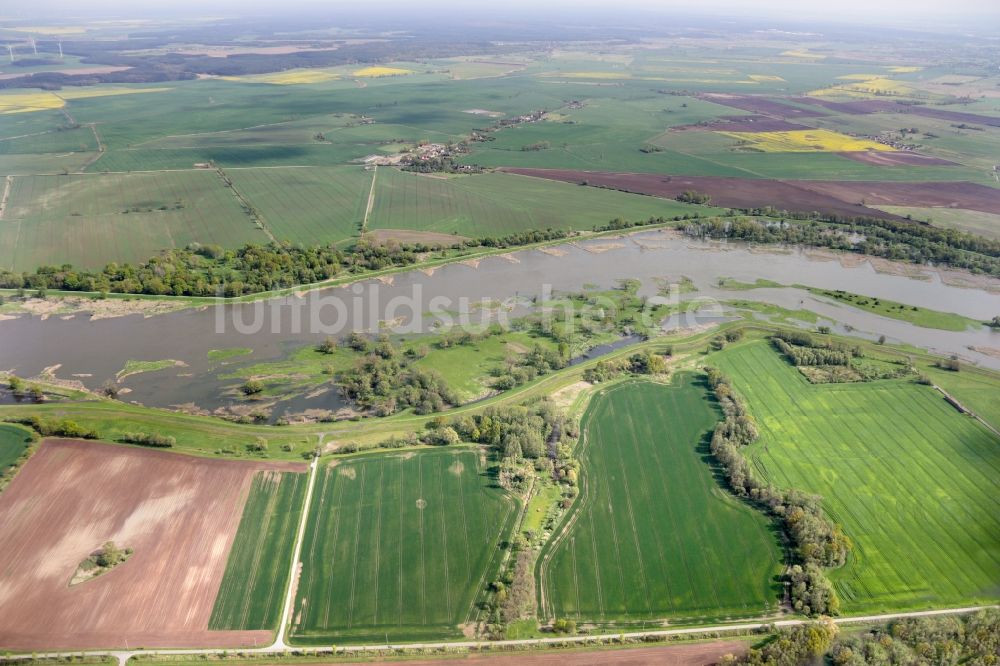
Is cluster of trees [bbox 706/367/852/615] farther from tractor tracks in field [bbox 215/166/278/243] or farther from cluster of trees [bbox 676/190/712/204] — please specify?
tractor tracks in field [bbox 215/166/278/243]

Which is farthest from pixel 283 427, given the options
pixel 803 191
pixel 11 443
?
pixel 803 191

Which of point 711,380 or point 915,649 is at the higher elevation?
point 711,380

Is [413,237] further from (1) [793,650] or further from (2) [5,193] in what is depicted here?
(1) [793,650]

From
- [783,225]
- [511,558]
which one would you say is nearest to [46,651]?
[511,558]

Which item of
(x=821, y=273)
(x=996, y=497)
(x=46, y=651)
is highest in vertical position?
(x=821, y=273)

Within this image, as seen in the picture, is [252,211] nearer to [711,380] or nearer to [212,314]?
[212,314]

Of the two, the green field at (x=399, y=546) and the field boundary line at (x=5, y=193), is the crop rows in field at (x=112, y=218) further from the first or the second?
the green field at (x=399, y=546)

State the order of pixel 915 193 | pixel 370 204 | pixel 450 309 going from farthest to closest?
pixel 915 193 → pixel 370 204 → pixel 450 309
